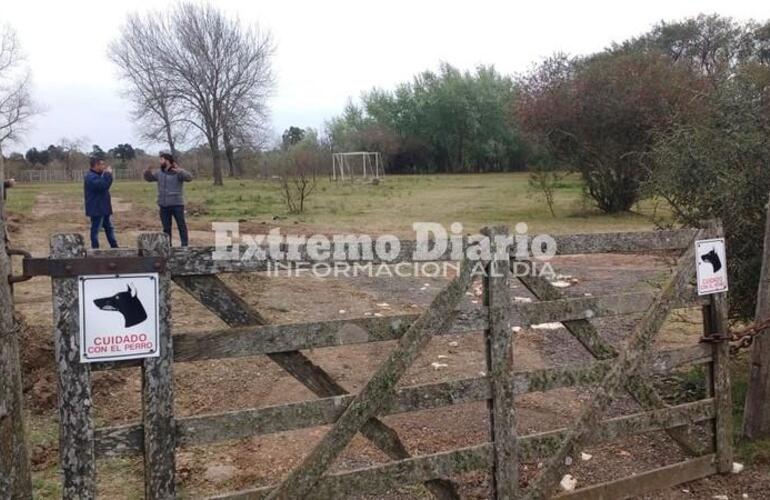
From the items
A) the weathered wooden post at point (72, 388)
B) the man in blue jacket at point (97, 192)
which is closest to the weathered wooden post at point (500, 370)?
the weathered wooden post at point (72, 388)

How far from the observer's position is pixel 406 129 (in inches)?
2352

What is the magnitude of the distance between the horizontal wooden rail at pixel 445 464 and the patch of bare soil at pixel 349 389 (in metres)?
0.24

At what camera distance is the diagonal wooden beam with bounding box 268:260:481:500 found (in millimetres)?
3086

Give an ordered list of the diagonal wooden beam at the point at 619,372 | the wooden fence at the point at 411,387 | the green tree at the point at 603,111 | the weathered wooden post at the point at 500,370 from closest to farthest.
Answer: the wooden fence at the point at 411,387 → the weathered wooden post at the point at 500,370 → the diagonal wooden beam at the point at 619,372 → the green tree at the point at 603,111

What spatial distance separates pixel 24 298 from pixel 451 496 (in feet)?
25.4

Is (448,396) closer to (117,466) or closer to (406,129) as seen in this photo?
(117,466)

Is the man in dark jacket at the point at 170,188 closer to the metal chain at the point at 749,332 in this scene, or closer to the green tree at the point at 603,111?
the metal chain at the point at 749,332

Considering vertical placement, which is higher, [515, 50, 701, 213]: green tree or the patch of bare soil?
[515, 50, 701, 213]: green tree

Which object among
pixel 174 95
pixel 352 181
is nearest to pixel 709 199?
pixel 352 181

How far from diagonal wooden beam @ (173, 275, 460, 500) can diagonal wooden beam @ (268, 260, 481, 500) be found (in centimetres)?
11

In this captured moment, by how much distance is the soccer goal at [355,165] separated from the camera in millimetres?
46806

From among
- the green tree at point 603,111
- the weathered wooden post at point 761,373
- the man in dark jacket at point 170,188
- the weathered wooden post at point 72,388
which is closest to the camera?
the weathered wooden post at point 72,388

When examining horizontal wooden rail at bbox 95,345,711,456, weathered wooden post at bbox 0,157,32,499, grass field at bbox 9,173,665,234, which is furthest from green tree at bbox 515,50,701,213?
weathered wooden post at bbox 0,157,32,499

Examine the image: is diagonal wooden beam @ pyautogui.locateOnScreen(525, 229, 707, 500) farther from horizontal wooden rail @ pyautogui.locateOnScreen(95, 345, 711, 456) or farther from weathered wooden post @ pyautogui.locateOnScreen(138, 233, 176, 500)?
weathered wooden post @ pyautogui.locateOnScreen(138, 233, 176, 500)
